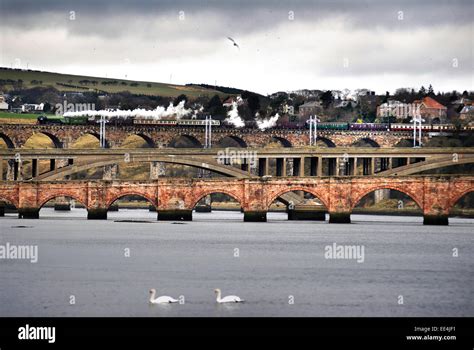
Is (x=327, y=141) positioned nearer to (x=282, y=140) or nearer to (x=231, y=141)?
(x=282, y=140)

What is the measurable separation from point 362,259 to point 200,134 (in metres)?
94.4

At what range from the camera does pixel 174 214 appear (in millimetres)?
111500

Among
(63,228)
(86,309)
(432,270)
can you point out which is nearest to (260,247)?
(432,270)

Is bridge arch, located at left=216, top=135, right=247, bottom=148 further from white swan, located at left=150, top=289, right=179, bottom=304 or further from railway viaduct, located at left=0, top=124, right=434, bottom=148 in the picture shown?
white swan, located at left=150, top=289, right=179, bottom=304

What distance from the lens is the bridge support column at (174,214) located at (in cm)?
11094

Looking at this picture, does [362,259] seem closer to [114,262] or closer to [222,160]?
[114,262]

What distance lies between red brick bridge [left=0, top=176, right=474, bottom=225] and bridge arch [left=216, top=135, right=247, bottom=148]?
58.1 m

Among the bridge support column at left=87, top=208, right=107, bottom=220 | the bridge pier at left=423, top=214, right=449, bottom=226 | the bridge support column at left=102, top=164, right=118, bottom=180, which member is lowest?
the bridge pier at left=423, top=214, right=449, bottom=226

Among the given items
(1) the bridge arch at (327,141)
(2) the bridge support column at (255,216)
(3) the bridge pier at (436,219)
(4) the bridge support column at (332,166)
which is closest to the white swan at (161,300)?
(3) the bridge pier at (436,219)

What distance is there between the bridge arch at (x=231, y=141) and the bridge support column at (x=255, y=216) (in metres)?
57.6

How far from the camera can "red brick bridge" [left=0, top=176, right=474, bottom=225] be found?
105375 millimetres

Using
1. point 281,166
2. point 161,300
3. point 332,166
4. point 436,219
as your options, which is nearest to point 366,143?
→ point 332,166

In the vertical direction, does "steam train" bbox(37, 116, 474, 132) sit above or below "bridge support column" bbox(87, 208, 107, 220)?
above

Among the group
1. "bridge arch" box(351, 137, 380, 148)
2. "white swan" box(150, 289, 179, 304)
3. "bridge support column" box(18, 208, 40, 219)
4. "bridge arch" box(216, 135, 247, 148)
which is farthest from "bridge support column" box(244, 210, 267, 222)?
"bridge arch" box(351, 137, 380, 148)
